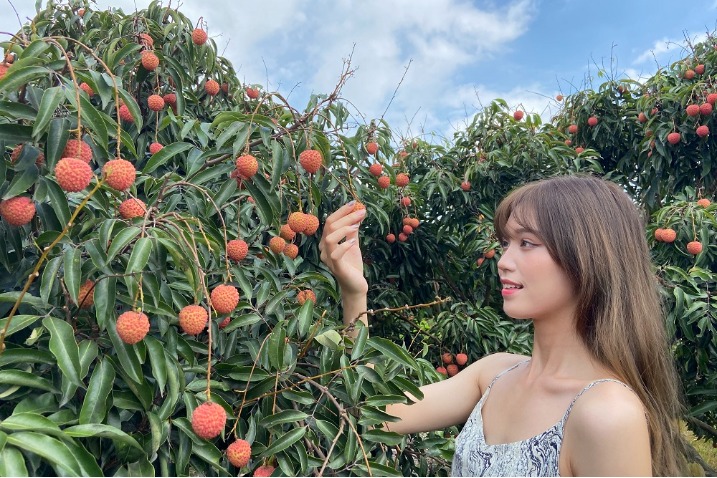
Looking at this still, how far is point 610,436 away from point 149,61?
1785mm

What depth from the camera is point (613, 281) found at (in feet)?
3.30

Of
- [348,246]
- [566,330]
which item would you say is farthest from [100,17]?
[566,330]

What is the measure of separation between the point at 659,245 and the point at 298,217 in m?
2.11

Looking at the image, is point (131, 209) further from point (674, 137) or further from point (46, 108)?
point (674, 137)

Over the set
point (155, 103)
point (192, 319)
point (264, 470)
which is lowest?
point (264, 470)

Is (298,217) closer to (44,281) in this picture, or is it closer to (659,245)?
(44,281)

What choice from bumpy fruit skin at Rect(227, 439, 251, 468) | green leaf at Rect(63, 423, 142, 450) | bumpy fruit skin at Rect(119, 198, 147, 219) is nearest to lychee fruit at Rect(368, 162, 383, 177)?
bumpy fruit skin at Rect(119, 198, 147, 219)

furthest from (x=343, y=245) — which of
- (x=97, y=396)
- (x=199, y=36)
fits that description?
(x=199, y=36)

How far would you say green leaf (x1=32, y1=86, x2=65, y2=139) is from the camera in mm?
855

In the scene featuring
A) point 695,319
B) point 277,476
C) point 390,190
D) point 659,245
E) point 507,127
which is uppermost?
point 507,127

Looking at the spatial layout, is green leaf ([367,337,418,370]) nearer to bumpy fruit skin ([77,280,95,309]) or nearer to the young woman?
the young woman

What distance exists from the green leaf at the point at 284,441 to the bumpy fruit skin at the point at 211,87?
74.7 inches

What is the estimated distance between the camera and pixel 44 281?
86cm

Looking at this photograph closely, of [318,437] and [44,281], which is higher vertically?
[44,281]
